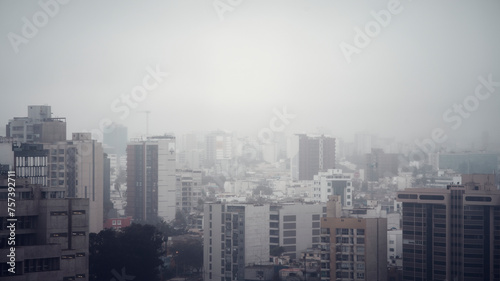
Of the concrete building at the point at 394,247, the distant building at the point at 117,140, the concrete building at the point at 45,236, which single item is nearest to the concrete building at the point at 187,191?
the distant building at the point at 117,140

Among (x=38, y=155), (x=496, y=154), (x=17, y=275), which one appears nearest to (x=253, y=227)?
(x=38, y=155)

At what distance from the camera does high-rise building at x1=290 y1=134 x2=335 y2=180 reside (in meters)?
34.8

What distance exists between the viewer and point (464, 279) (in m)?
11.6

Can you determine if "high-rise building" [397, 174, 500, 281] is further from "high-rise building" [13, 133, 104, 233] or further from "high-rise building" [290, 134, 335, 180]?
"high-rise building" [290, 134, 335, 180]

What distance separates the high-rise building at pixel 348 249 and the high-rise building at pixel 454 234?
29.3 inches

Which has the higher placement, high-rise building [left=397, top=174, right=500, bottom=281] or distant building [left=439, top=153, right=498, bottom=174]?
distant building [left=439, top=153, right=498, bottom=174]

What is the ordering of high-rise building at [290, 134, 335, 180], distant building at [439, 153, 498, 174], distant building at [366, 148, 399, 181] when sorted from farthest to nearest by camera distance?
1. high-rise building at [290, 134, 335, 180]
2. distant building at [366, 148, 399, 181]
3. distant building at [439, 153, 498, 174]

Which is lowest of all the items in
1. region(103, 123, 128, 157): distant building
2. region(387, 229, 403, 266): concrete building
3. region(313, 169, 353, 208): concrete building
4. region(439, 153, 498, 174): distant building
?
region(387, 229, 403, 266): concrete building

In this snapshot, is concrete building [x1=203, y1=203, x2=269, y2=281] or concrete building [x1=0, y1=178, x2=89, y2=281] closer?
concrete building [x1=0, y1=178, x2=89, y2=281]

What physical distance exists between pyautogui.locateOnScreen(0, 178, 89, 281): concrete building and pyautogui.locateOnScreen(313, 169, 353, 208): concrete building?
50.6 ft

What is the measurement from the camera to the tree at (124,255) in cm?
1095

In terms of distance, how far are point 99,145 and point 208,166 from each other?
25.8 meters

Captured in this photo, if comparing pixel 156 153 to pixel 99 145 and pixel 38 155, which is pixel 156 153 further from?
pixel 38 155

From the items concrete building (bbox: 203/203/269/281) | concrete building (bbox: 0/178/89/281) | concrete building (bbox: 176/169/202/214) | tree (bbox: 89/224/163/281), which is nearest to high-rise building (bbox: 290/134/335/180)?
concrete building (bbox: 176/169/202/214)
